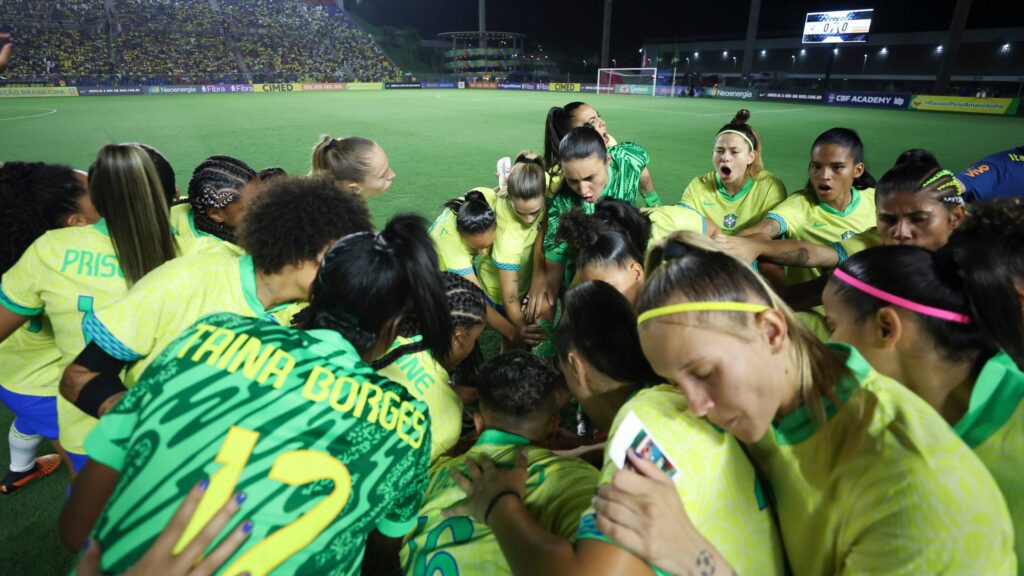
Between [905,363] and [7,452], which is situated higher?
[905,363]

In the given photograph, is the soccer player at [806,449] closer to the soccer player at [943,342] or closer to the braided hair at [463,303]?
the soccer player at [943,342]

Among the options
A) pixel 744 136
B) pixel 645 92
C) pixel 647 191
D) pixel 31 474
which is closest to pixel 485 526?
pixel 31 474

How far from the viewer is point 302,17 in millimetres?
47031

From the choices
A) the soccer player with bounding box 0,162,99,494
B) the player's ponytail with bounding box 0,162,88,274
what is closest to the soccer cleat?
the soccer player with bounding box 0,162,99,494

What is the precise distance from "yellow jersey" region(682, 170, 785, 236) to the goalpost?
31.4 m

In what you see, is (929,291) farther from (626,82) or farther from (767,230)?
(626,82)

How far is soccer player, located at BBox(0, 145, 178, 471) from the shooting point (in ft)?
6.66

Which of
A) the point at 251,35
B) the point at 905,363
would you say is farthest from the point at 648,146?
the point at 251,35

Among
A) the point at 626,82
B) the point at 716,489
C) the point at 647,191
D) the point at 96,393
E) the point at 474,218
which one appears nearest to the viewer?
the point at 716,489

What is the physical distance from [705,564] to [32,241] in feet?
9.92

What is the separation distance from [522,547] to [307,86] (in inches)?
1535

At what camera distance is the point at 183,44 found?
37.2m

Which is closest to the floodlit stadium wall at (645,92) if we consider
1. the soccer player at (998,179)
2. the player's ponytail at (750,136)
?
the soccer player at (998,179)

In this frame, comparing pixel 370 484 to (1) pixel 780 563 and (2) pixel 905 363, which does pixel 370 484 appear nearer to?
(1) pixel 780 563
